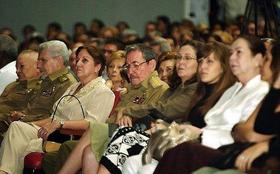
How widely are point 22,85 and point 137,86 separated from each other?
1.56 m

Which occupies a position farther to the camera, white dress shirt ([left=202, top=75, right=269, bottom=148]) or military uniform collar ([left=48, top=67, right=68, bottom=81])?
military uniform collar ([left=48, top=67, right=68, bottom=81])

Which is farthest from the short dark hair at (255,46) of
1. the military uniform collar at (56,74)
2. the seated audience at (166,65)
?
the military uniform collar at (56,74)

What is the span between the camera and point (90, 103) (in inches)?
300

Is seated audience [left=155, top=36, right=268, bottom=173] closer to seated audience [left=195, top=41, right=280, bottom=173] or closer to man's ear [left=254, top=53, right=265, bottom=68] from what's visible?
man's ear [left=254, top=53, right=265, bottom=68]

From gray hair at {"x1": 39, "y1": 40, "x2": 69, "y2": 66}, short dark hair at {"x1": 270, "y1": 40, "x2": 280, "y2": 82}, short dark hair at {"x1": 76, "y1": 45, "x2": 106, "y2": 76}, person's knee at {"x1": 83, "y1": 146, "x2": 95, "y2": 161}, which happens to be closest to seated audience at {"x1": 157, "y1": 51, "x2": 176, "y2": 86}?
short dark hair at {"x1": 76, "y1": 45, "x2": 106, "y2": 76}

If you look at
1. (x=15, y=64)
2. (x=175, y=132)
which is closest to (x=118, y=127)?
(x=175, y=132)

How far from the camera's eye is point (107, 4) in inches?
645

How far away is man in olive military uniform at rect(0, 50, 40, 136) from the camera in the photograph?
8.73 meters

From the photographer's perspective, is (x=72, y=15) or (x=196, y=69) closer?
(x=196, y=69)

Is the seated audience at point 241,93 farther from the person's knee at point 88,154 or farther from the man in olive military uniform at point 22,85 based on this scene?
the man in olive military uniform at point 22,85

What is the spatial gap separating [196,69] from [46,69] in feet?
5.78

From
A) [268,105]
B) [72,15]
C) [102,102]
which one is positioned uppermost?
[268,105]

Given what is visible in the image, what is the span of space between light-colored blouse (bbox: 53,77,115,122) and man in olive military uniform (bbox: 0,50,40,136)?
863mm

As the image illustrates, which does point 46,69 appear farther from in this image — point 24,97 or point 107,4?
point 107,4
